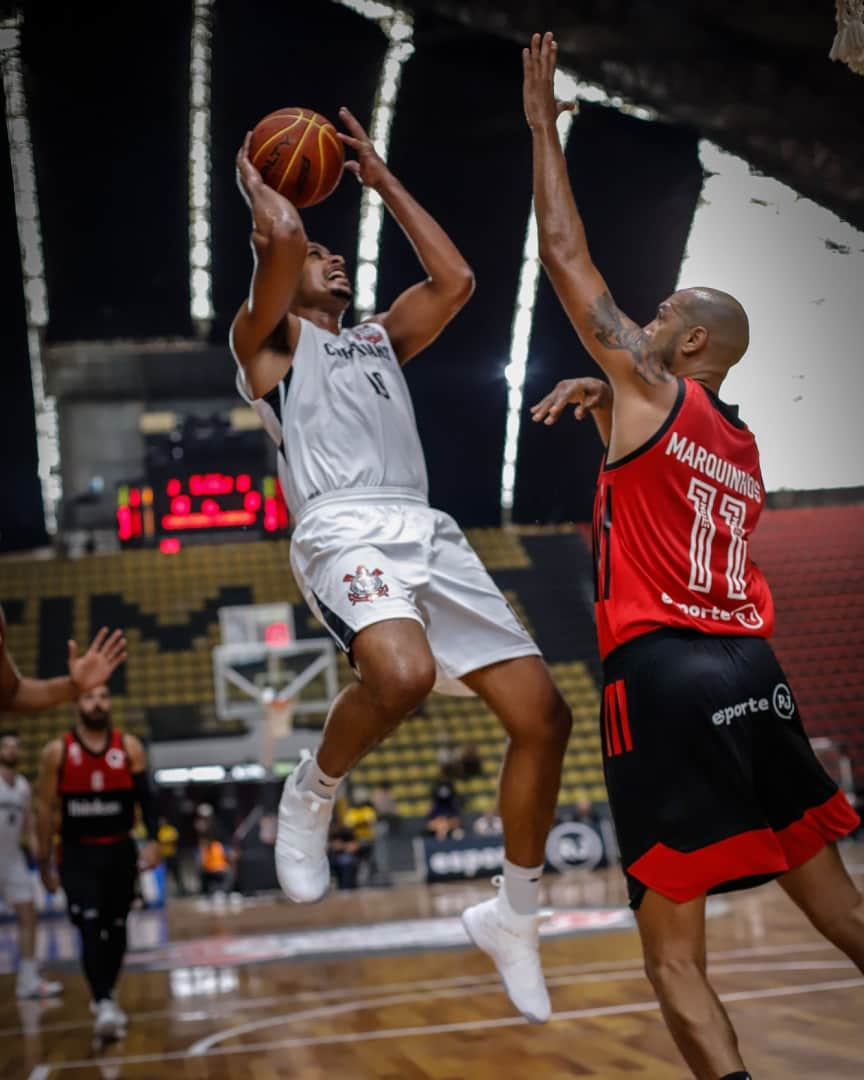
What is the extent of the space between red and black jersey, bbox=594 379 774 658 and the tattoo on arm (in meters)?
0.08

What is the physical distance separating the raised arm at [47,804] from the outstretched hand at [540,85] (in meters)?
4.62

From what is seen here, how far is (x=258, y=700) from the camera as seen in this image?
17.6 metres

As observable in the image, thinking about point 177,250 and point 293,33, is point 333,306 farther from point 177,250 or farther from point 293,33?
point 177,250

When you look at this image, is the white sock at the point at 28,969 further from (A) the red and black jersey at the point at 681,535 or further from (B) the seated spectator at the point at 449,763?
(B) the seated spectator at the point at 449,763

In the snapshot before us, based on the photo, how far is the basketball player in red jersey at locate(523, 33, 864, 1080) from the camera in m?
2.92

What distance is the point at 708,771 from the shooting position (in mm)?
2938

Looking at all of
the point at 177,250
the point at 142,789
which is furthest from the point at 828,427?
the point at 177,250

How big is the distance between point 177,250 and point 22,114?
215 inches

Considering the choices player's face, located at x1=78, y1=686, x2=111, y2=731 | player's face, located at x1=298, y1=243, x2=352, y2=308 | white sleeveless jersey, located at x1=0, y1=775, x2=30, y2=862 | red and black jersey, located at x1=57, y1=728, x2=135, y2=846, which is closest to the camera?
player's face, located at x1=298, y1=243, x2=352, y2=308

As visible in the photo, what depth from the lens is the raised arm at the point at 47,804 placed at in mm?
7051

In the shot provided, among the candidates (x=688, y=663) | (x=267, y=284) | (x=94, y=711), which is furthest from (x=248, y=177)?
(x=94, y=711)

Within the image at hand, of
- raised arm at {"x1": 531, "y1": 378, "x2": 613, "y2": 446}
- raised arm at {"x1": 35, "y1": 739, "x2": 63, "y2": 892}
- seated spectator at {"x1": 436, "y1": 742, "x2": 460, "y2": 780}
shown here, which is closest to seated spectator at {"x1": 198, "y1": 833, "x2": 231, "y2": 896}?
seated spectator at {"x1": 436, "y1": 742, "x2": 460, "y2": 780}

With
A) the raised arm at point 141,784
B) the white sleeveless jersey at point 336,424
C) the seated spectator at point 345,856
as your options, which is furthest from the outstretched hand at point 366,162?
the seated spectator at point 345,856

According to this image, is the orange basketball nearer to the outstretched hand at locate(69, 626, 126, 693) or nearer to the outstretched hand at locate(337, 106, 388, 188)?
the outstretched hand at locate(337, 106, 388, 188)
